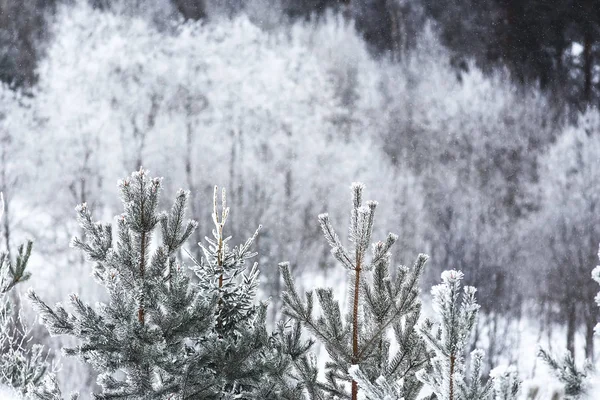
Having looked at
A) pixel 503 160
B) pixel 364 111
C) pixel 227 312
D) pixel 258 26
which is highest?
pixel 258 26

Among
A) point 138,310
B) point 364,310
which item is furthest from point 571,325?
point 138,310

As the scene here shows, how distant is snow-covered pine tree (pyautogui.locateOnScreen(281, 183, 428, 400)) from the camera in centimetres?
240

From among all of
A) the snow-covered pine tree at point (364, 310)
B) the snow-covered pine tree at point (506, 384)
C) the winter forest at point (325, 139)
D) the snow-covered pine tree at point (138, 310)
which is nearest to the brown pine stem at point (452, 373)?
the snow-covered pine tree at point (506, 384)

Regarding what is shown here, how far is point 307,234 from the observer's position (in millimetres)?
6562

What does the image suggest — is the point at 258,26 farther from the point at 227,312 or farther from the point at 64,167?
the point at 227,312

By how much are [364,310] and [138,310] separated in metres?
0.93

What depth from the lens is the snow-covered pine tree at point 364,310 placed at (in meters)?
2.40

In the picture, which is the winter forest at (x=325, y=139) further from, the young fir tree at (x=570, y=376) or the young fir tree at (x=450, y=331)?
the young fir tree at (x=570, y=376)

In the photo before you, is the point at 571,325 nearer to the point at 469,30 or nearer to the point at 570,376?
the point at 469,30

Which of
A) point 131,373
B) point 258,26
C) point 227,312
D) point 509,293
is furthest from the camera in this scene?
point 258,26

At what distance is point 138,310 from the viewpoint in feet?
7.81

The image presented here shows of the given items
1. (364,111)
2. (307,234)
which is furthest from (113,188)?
(364,111)

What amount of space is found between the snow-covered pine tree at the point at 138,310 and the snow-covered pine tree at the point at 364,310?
46 cm

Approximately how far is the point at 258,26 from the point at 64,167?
266 centimetres
